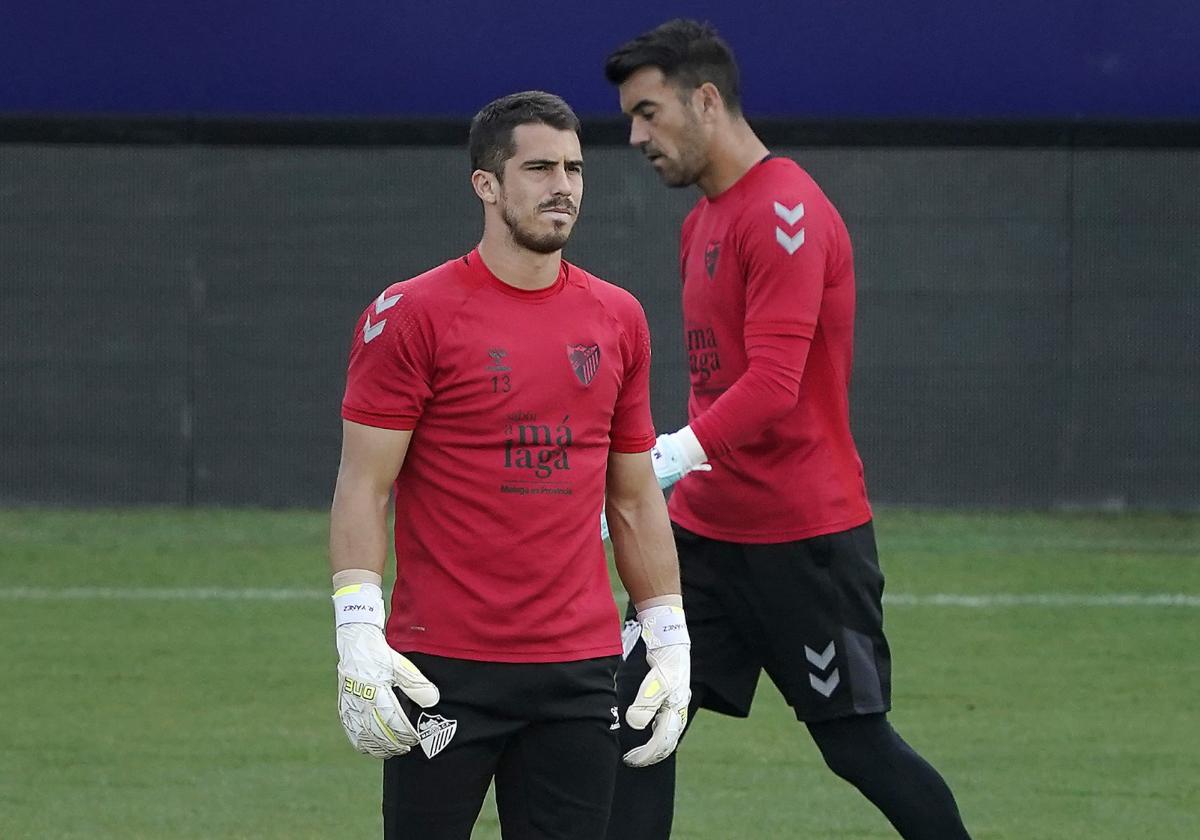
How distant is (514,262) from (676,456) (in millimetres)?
1085

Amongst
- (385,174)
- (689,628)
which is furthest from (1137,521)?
(689,628)

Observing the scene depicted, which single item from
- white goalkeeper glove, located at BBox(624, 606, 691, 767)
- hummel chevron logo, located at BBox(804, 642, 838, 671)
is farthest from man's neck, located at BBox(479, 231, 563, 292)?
hummel chevron logo, located at BBox(804, 642, 838, 671)

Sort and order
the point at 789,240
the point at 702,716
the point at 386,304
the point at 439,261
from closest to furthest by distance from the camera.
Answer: the point at 386,304, the point at 789,240, the point at 702,716, the point at 439,261

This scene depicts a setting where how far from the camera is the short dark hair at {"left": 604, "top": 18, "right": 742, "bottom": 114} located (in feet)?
17.6

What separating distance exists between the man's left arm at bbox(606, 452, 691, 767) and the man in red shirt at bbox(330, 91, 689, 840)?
19 cm

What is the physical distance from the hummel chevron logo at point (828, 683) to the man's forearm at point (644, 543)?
0.99 metres

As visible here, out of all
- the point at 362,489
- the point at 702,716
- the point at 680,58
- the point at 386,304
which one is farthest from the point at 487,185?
the point at 702,716

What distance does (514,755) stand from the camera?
413 centimetres

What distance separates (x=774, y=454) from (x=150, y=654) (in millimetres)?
4770

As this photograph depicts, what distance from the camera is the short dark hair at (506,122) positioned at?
4070 millimetres

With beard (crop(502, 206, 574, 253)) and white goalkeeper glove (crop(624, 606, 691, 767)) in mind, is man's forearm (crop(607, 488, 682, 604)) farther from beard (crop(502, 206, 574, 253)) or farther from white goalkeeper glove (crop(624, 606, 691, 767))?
beard (crop(502, 206, 574, 253))

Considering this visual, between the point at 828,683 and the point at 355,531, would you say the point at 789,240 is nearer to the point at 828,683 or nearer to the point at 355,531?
the point at 828,683

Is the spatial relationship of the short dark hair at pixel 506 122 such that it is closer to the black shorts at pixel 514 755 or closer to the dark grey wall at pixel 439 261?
the black shorts at pixel 514 755

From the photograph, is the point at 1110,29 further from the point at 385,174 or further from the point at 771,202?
the point at 771,202
